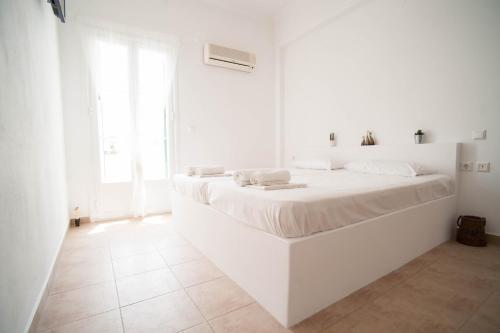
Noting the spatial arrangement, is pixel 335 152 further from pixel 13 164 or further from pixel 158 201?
Result: pixel 13 164

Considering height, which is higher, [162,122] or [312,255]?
[162,122]

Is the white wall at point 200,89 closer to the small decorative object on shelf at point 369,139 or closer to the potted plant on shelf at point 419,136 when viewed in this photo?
the small decorative object on shelf at point 369,139

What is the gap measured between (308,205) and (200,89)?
3213 mm

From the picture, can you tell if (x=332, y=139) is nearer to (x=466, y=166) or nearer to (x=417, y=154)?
(x=417, y=154)

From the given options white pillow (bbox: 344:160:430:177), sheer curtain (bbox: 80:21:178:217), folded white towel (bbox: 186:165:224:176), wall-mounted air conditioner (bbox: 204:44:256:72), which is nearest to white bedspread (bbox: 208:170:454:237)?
white pillow (bbox: 344:160:430:177)

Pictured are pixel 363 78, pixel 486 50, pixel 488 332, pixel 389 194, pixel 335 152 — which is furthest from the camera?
pixel 335 152

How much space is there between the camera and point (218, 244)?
6.19 feet

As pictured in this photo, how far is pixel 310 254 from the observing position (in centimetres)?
127

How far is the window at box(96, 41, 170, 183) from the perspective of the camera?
10.7 ft

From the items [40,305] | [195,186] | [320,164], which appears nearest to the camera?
[40,305]

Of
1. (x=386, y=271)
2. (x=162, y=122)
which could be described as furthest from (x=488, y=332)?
(x=162, y=122)

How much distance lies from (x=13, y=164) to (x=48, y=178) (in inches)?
36.7

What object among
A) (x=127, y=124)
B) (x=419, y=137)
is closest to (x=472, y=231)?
(x=419, y=137)

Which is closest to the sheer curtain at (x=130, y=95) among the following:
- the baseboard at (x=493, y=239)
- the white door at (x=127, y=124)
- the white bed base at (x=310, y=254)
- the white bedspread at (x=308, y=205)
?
the white door at (x=127, y=124)
